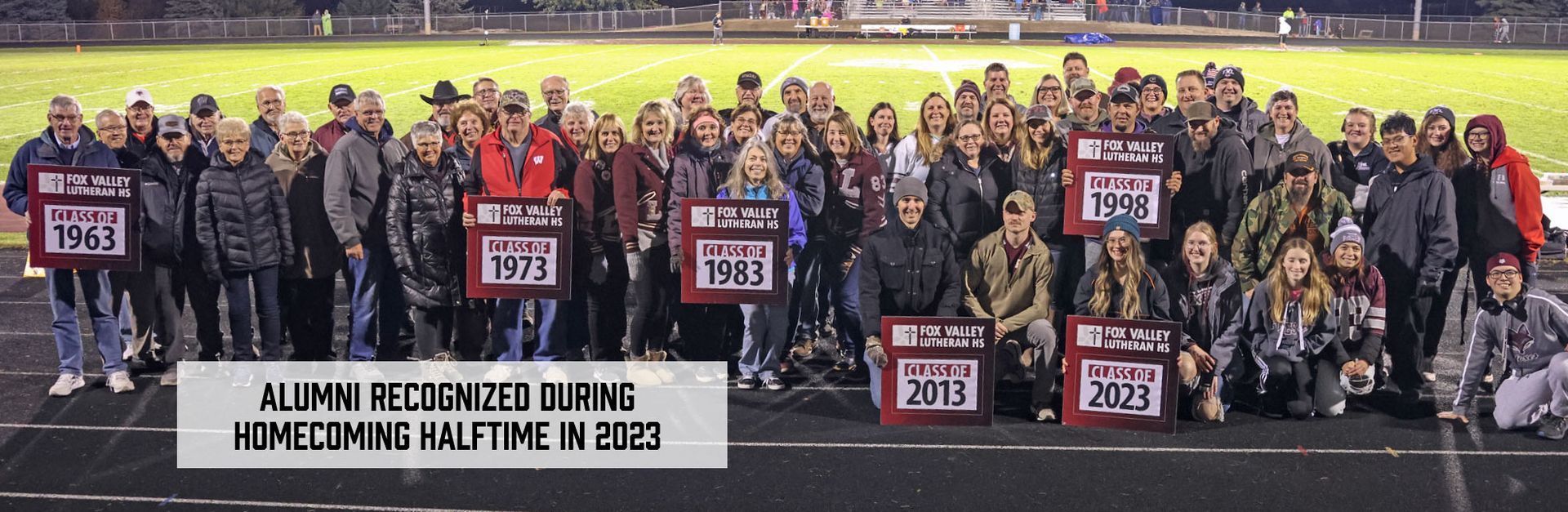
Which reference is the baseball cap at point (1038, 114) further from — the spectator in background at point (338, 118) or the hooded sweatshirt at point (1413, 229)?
the spectator in background at point (338, 118)

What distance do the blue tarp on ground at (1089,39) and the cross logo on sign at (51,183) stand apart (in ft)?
173

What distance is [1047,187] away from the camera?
30.2ft

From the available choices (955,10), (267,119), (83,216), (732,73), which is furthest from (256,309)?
(955,10)

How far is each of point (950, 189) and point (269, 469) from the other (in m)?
4.58

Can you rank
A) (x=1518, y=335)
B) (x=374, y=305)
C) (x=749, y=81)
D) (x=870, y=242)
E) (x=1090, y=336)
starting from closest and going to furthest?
(x=1090, y=336), (x=1518, y=335), (x=870, y=242), (x=374, y=305), (x=749, y=81)

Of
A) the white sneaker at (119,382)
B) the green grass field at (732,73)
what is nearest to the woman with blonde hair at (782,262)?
the white sneaker at (119,382)

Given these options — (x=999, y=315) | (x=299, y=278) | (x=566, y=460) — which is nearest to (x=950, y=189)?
(x=999, y=315)

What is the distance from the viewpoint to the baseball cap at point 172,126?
885 cm

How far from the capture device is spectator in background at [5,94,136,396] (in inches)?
348

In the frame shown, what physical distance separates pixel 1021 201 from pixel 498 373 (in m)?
3.70

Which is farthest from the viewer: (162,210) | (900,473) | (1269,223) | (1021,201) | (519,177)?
(519,177)

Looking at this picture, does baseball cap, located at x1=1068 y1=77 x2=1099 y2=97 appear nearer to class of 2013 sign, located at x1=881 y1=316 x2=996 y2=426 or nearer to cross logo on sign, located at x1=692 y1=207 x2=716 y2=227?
class of 2013 sign, located at x1=881 y1=316 x2=996 y2=426

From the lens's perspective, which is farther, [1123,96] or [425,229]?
[1123,96]

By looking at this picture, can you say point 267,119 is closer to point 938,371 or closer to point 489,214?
A: point 489,214
